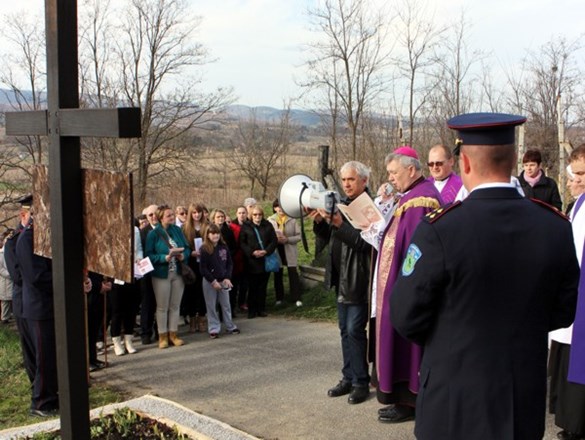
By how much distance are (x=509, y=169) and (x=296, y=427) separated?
3.27 m

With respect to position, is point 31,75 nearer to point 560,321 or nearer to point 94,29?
point 94,29

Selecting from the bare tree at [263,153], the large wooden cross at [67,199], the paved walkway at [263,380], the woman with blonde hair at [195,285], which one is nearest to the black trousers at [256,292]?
the paved walkway at [263,380]

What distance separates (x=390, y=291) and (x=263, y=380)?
2469 millimetres

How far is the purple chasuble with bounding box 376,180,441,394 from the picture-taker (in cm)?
467

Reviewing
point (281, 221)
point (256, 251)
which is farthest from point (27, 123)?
point (281, 221)

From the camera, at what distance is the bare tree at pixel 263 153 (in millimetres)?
27062

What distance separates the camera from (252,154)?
2736 cm

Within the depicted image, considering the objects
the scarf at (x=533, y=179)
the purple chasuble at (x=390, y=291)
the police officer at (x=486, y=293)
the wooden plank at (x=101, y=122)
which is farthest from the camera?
the scarf at (x=533, y=179)

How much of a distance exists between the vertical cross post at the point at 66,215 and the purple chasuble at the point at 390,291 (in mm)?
2220

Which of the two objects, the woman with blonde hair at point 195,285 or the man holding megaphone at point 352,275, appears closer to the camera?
the man holding megaphone at point 352,275

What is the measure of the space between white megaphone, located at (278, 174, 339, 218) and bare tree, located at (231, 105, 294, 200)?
2104 centimetres

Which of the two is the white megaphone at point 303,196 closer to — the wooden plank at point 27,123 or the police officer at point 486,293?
the wooden plank at point 27,123

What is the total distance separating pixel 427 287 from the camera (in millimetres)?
2512

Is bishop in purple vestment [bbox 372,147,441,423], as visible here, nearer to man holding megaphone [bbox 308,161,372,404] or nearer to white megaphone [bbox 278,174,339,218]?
man holding megaphone [bbox 308,161,372,404]
